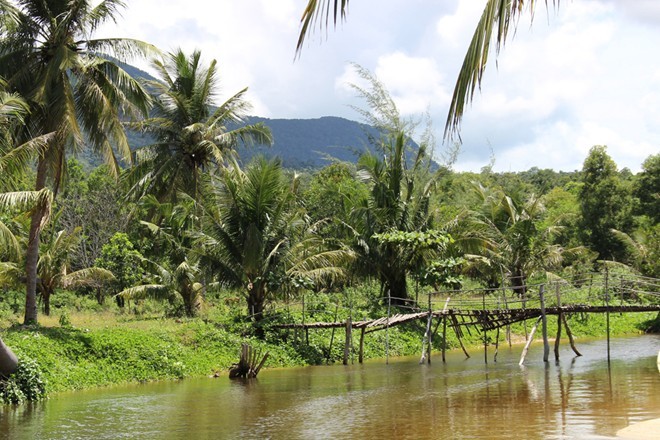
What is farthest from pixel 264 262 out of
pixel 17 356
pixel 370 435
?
pixel 370 435

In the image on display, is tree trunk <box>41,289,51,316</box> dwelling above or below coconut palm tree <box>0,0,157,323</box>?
below

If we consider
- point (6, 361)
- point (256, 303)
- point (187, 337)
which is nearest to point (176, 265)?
point (256, 303)

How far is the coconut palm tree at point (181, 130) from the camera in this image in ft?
88.1

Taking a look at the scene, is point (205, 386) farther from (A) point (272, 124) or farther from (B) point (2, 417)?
(A) point (272, 124)

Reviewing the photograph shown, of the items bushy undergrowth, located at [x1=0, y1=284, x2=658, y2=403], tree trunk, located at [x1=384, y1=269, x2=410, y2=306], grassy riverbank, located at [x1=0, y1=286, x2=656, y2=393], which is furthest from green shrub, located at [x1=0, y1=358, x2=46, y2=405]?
tree trunk, located at [x1=384, y1=269, x2=410, y2=306]

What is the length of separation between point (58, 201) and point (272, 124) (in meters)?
163

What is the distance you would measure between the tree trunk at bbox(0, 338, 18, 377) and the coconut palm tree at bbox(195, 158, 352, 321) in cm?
854

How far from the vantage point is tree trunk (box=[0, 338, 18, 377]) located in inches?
552

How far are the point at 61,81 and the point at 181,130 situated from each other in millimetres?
8995

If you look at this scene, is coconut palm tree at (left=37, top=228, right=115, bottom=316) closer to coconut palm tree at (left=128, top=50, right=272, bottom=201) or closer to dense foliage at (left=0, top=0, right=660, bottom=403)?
dense foliage at (left=0, top=0, right=660, bottom=403)

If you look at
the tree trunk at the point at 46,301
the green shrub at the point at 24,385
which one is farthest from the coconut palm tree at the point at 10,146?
the tree trunk at the point at 46,301

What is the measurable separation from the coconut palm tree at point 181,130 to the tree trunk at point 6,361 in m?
12.7

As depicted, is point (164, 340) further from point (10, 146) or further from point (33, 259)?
point (10, 146)

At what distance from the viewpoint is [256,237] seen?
22.0 metres
